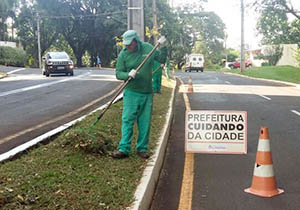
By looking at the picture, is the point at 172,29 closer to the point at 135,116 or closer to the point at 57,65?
the point at 57,65

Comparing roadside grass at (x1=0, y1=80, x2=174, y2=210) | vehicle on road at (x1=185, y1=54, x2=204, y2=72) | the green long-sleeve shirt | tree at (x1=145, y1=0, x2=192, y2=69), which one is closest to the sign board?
roadside grass at (x1=0, y1=80, x2=174, y2=210)

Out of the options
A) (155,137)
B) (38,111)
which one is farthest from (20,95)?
(155,137)

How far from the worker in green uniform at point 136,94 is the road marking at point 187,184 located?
661 millimetres

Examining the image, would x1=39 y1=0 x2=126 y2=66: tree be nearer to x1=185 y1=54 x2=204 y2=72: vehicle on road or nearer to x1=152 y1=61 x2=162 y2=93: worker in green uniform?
x1=185 y1=54 x2=204 y2=72: vehicle on road

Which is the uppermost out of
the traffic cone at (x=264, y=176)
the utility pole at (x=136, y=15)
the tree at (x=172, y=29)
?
the tree at (x=172, y=29)

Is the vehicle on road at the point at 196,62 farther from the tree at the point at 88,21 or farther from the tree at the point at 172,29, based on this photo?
the tree at the point at 88,21

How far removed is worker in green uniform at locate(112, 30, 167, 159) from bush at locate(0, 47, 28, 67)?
46484mm

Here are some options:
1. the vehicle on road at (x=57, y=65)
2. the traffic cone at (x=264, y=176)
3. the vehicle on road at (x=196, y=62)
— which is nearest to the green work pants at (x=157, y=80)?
the traffic cone at (x=264, y=176)

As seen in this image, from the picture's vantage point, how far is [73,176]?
515 centimetres

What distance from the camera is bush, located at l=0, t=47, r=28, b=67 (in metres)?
50.0

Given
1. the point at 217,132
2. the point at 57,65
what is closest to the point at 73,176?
the point at 217,132

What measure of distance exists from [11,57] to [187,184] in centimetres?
4860

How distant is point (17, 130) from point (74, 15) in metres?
49.7

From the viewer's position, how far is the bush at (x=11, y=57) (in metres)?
50.0
